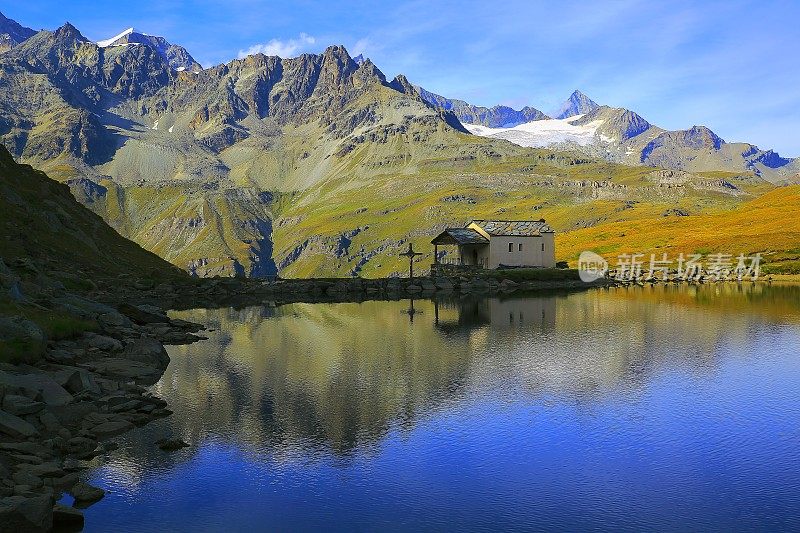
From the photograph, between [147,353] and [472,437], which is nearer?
[472,437]

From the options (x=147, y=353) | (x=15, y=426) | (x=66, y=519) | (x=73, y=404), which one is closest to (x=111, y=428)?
(x=73, y=404)

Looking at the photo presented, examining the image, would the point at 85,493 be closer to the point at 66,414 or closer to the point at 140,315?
the point at 66,414

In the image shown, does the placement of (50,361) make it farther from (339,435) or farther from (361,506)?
(361,506)

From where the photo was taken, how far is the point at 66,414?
30125 mm

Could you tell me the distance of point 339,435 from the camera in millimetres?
30000

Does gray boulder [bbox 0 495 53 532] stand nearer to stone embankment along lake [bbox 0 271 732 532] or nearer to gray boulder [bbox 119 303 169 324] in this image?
stone embankment along lake [bbox 0 271 732 532]

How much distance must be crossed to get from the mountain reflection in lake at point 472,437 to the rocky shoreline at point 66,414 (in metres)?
1.17

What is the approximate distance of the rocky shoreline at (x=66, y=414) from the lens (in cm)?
2114

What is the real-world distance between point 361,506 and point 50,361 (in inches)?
948

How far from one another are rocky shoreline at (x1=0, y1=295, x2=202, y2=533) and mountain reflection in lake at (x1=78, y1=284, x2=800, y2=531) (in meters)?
1.17

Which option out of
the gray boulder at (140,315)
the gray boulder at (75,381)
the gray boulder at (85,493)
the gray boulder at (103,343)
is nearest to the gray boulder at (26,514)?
the gray boulder at (85,493)

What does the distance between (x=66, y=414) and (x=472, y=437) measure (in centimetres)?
1809

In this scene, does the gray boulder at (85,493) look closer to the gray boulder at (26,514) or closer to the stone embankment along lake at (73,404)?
the stone embankment along lake at (73,404)

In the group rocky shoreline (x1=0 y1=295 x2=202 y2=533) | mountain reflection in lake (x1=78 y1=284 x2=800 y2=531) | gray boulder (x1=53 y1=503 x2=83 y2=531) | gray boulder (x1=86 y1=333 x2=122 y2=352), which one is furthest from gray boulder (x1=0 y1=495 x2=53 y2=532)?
gray boulder (x1=86 y1=333 x2=122 y2=352)
